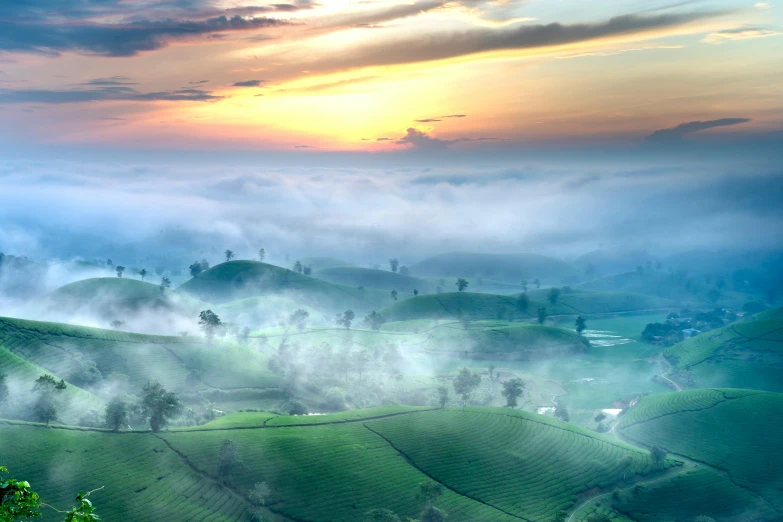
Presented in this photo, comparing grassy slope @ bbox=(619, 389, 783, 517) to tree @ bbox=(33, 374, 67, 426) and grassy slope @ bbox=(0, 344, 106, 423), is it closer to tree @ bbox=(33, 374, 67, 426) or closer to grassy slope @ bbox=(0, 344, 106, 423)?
grassy slope @ bbox=(0, 344, 106, 423)

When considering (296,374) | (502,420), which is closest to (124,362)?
(296,374)

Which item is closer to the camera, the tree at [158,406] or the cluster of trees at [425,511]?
the cluster of trees at [425,511]

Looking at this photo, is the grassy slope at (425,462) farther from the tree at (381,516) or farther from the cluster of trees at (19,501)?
the cluster of trees at (19,501)

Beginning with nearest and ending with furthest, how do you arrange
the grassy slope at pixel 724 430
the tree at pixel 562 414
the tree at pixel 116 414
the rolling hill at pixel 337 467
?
the rolling hill at pixel 337 467 < the tree at pixel 116 414 < the grassy slope at pixel 724 430 < the tree at pixel 562 414

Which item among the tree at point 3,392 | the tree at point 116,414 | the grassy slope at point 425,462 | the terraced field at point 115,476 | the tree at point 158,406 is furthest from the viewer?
the tree at point 3,392

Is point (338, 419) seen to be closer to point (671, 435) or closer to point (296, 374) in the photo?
point (296, 374)

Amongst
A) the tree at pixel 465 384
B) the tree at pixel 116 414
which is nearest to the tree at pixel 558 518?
the tree at pixel 465 384
